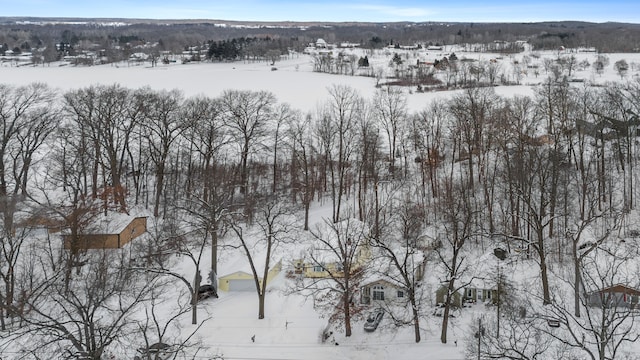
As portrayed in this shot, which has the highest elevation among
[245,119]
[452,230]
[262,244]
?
[245,119]

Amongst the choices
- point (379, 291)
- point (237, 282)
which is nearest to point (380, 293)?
point (379, 291)

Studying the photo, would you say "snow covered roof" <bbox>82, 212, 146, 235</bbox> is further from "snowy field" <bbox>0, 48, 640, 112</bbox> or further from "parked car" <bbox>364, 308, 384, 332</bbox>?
"snowy field" <bbox>0, 48, 640, 112</bbox>

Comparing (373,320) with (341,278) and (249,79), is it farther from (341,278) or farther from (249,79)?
(249,79)

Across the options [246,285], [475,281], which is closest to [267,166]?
[246,285]

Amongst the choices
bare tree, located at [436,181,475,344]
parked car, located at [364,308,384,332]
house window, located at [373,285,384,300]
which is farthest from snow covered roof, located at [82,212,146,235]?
bare tree, located at [436,181,475,344]

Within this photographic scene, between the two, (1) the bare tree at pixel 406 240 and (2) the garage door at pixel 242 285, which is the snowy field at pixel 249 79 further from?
(2) the garage door at pixel 242 285

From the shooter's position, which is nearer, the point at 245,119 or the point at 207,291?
the point at 207,291
